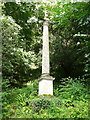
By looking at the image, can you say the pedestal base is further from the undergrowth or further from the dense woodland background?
the undergrowth

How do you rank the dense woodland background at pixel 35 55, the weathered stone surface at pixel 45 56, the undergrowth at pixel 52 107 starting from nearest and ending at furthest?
1. the undergrowth at pixel 52 107
2. the dense woodland background at pixel 35 55
3. the weathered stone surface at pixel 45 56

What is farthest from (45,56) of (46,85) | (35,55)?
(35,55)

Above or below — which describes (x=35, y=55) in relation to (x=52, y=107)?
above

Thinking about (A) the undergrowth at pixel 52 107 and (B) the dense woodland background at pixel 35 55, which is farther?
(B) the dense woodland background at pixel 35 55

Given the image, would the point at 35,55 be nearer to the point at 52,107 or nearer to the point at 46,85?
the point at 46,85

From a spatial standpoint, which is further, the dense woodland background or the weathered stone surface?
the weathered stone surface

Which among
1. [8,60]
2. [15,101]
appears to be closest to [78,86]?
[15,101]

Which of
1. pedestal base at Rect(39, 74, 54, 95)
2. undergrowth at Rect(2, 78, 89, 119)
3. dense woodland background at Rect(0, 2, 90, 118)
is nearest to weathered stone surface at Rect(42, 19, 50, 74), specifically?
pedestal base at Rect(39, 74, 54, 95)

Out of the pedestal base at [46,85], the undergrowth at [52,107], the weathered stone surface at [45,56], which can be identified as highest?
the weathered stone surface at [45,56]

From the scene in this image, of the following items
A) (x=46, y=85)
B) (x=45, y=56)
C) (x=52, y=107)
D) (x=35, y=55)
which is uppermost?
(x=35, y=55)

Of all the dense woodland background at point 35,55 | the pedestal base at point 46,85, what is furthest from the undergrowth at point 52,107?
the pedestal base at point 46,85

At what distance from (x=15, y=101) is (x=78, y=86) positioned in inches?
131

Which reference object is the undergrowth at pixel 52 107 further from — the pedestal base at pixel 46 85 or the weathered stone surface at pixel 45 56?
the weathered stone surface at pixel 45 56

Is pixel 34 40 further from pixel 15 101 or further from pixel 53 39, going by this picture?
pixel 15 101
